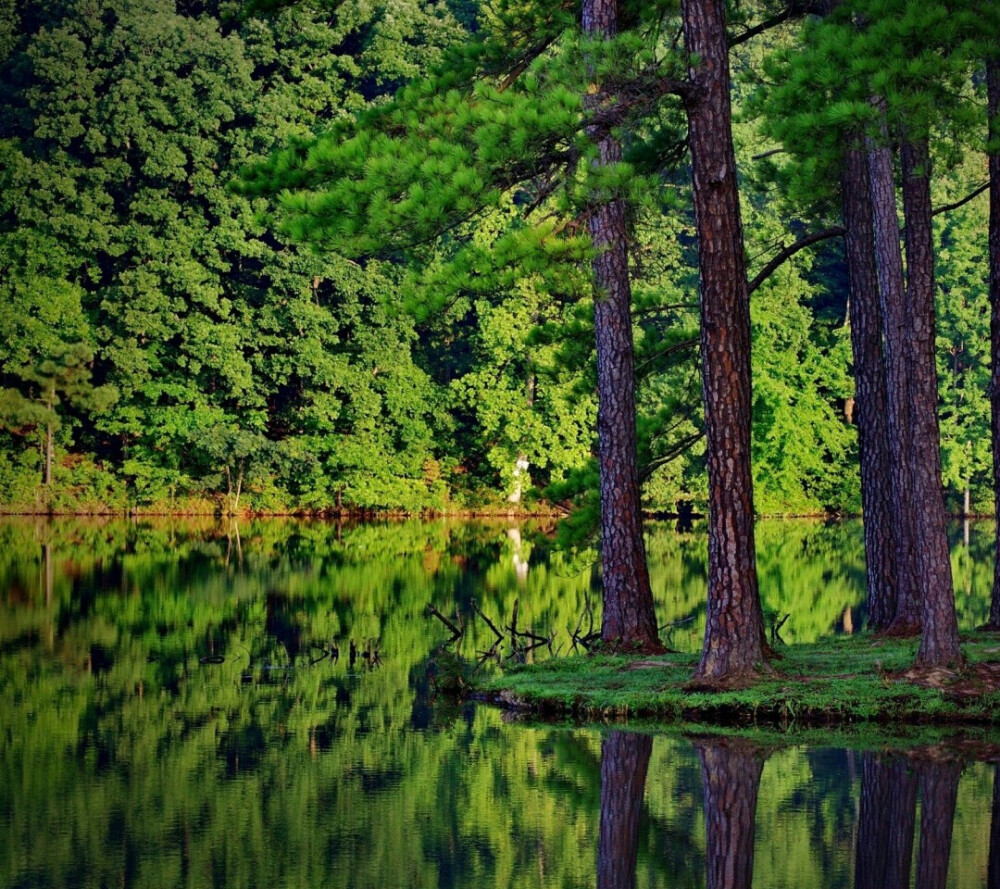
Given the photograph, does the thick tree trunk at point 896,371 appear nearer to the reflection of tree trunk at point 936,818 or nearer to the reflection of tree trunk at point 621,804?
the reflection of tree trunk at point 936,818

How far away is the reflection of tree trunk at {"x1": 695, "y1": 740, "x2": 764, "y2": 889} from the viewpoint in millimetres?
7285

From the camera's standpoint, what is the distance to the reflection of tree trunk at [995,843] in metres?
7.07

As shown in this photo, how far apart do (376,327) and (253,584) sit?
2057 centimetres

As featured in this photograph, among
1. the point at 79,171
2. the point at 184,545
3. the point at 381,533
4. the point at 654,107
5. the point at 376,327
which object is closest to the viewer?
the point at 654,107

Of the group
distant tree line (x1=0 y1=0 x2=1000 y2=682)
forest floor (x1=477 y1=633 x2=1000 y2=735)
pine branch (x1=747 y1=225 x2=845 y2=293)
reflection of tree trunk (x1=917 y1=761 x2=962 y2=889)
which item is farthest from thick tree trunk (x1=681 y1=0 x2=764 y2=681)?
distant tree line (x1=0 y1=0 x2=1000 y2=682)

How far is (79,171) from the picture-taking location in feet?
131

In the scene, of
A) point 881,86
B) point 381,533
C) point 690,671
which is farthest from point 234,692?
point 381,533

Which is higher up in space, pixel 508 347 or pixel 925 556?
pixel 508 347

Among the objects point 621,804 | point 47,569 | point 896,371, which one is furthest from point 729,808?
point 47,569

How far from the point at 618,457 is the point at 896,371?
240 centimetres

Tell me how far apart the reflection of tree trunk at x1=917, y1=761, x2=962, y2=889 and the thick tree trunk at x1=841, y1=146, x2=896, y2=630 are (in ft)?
16.5

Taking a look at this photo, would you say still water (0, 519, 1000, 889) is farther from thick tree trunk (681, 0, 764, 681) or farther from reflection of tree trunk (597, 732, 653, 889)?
thick tree trunk (681, 0, 764, 681)

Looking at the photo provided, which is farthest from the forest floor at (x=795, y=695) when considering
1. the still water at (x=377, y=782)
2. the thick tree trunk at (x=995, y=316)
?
the thick tree trunk at (x=995, y=316)

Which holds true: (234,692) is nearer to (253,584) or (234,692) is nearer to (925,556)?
(925,556)
